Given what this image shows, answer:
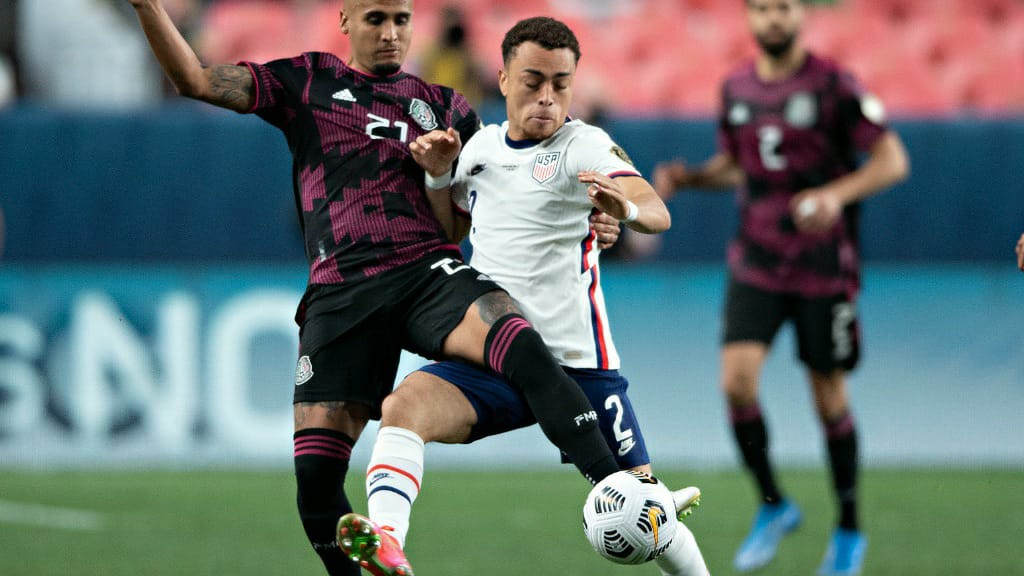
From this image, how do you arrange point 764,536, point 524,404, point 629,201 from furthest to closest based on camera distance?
point 764,536
point 524,404
point 629,201

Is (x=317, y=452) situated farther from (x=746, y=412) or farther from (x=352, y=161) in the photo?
(x=746, y=412)

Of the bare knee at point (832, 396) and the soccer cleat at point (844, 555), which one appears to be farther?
the bare knee at point (832, 396)

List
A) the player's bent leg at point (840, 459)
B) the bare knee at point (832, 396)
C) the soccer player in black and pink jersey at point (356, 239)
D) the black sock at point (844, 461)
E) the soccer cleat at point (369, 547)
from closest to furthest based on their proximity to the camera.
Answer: the soccer cleat at point (369, 547) < the soccer player in black and pink jersey at point (356, 239) < the player's bent leg at point (840, 459) < the black sock at point (844, 461) < the bare knee at point (832, 396)

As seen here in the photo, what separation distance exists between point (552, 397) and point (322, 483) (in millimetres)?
871

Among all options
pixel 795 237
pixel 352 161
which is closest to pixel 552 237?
pixel 352 161

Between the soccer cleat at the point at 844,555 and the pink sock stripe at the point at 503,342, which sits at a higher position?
the pink sock stripe at the point at 503,342

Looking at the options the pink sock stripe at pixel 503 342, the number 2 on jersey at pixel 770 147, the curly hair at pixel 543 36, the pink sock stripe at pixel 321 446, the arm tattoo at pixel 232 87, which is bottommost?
the pink sock stripe at pixel 321 446

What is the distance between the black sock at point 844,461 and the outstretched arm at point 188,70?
3.44 metres

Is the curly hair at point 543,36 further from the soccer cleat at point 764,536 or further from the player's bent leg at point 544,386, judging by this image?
the soccer cleat at point 764,536

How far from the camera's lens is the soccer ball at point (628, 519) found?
164 inches

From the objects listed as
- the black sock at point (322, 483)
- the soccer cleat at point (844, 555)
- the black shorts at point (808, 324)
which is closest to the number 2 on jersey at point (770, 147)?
the black shorts at point (808, 324)

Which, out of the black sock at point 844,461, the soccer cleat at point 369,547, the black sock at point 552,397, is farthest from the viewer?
the black sock at point 844,461

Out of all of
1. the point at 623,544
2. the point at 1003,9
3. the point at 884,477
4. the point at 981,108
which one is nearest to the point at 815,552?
the point at 884,477

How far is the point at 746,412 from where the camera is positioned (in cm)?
698
